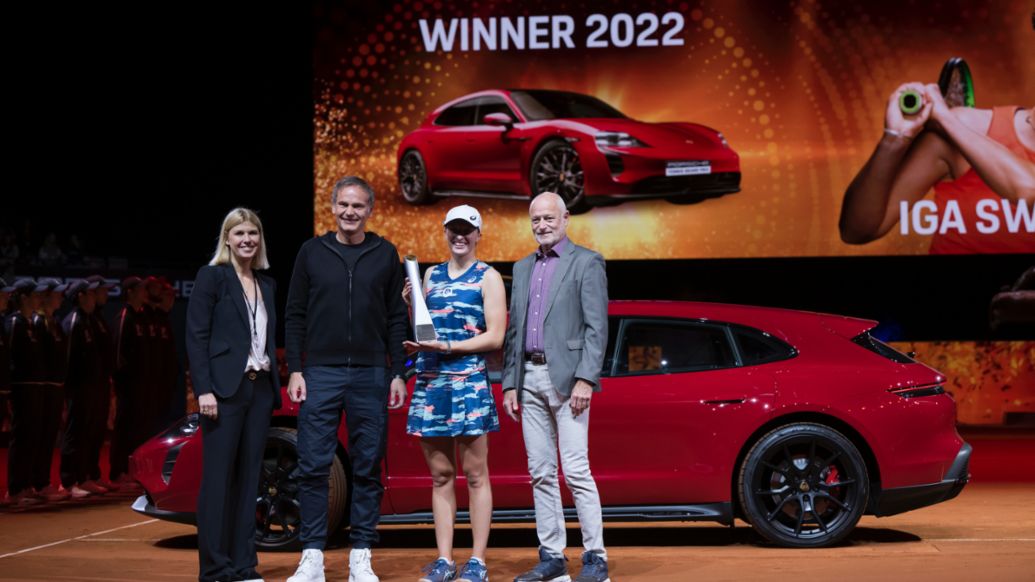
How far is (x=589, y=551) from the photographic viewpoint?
19.6ft

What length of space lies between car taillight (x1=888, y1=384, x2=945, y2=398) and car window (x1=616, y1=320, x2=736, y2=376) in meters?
0.88

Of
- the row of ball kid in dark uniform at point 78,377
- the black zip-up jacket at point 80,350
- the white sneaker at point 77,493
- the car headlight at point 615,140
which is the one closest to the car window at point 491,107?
the car headlight at point 615,140

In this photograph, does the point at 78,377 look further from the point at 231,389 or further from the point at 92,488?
the point at 231,389

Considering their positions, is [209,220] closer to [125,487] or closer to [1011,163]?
[125,487]

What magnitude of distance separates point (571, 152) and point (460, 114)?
1.37 meters

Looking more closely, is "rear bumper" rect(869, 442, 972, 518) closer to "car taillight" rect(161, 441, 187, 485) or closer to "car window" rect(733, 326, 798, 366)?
"car window" rect(733, 326, 798, 366)

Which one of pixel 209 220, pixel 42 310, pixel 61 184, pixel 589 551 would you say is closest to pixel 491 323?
pixel 589 551

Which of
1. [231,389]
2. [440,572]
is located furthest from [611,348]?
[231,389]

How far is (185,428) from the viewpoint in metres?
7.17

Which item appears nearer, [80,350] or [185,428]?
[185,428]

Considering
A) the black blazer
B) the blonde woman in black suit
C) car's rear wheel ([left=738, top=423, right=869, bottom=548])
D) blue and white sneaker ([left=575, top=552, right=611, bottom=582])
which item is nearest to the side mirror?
car's rear wheel ([left=738, top=423, right=869, bottom=548])

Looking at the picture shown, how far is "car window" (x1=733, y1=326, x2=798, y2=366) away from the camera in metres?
7.08

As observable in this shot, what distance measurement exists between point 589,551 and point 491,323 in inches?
45.2

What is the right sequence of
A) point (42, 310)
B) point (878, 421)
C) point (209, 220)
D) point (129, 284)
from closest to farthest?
point (878, 421)
point (42, 310)
point (129, 284)
point (209, 220)
